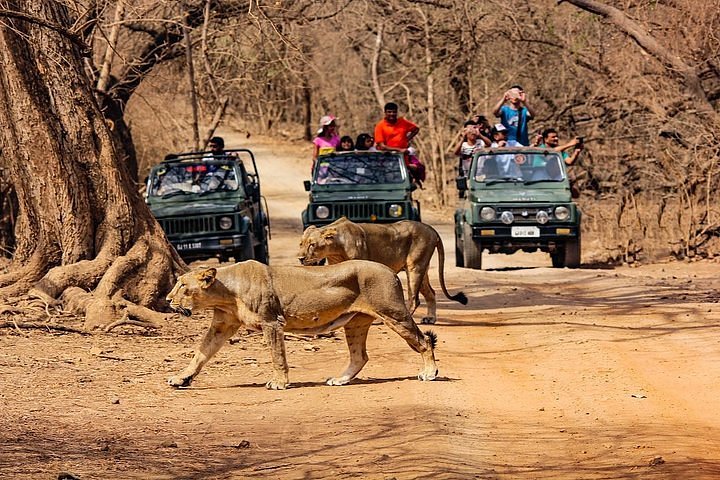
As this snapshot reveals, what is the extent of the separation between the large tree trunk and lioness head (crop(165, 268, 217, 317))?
323 cm

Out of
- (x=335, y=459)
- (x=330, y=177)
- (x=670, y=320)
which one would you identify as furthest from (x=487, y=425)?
(x=330, y=177)

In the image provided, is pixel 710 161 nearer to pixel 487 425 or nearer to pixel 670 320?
pixel 670 320

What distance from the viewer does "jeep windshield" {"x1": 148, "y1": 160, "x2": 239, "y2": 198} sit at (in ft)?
60.6

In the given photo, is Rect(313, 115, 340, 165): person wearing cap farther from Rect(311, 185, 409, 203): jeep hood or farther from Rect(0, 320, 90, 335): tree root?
Rect(0, 320, 90, 335): tree root

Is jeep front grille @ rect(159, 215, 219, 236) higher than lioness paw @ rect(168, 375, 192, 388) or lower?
lower

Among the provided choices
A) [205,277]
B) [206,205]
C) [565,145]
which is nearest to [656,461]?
[205,277]

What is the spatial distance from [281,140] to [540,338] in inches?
1673

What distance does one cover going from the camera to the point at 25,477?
622 cm

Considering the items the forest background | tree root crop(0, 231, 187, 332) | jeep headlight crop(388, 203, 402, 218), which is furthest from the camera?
the forest background

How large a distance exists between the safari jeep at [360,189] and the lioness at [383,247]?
482cm

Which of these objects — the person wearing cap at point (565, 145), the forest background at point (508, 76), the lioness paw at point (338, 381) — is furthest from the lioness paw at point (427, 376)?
the person wearing cap at point (565, 145)

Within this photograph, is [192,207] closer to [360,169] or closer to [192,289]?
[360,169]

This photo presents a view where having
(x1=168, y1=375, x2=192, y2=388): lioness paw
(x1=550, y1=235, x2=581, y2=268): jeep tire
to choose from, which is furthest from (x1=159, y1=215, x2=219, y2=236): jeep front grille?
(x1=168, y1=375, x2=192, y2=388): lioness paw

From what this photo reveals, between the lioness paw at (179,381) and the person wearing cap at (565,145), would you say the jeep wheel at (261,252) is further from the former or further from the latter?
the lioness paw at (179,381)
